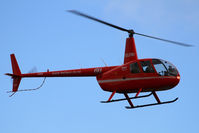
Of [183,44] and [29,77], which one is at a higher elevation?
[183,44]

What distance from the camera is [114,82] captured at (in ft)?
100

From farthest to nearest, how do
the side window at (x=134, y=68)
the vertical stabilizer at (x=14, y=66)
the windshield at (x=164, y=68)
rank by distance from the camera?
1. the vertical stabilizer at (x=14, y=66)
2. the side window at (x=134, y=68)
3. the windshield at (x=164, y=68)

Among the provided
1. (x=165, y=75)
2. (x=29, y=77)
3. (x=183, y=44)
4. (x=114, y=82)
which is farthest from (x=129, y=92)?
(x=29, y=77)

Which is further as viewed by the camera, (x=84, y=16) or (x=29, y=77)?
(x=29, y=77)

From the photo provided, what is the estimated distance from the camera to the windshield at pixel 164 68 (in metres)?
28.7

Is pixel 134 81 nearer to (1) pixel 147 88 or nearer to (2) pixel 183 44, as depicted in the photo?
(1) pixel 147 88

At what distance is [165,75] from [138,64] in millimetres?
2392

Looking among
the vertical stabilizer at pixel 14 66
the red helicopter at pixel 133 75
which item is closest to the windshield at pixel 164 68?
the red helicopter at pixel 133 75

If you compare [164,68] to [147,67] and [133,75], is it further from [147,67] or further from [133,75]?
[133,75]

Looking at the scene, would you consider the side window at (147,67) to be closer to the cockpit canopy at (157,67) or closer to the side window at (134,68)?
the cockpit canopy at (157,67)

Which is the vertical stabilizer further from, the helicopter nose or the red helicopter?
the helicopter nose

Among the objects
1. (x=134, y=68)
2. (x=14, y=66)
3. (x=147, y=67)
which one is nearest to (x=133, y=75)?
(x=134, y=68)

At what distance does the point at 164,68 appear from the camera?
28859mm

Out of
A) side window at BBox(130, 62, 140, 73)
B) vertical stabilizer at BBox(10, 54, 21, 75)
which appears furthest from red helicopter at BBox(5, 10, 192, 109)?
vertical stabilizer at BBox(10, 54, 21, 75)
